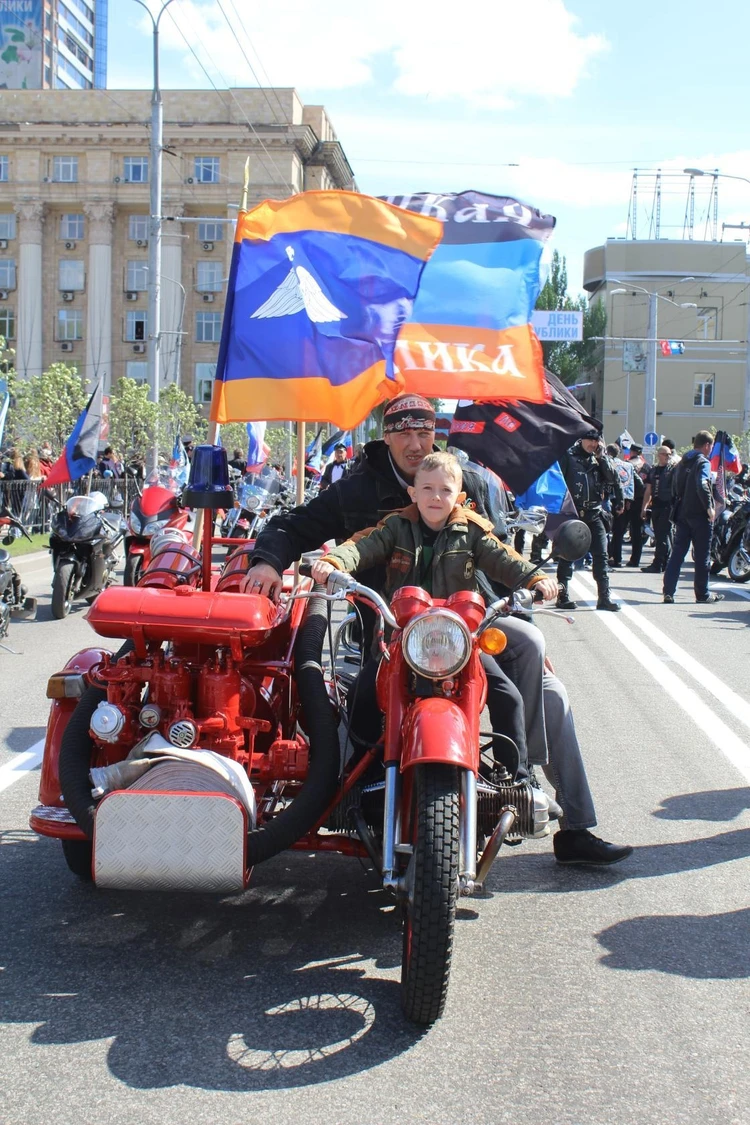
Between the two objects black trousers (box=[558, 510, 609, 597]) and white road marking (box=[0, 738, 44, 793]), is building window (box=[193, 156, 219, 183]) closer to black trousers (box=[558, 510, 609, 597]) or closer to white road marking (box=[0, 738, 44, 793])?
black trousers (box=[558, 510, 609, 597])

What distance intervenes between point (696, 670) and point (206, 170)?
74.1 meters

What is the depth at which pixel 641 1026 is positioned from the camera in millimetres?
3680

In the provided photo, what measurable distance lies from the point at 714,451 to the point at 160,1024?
19436 mm

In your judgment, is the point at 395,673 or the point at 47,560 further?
the point at 47,560

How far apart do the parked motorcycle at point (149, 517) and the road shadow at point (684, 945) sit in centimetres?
592

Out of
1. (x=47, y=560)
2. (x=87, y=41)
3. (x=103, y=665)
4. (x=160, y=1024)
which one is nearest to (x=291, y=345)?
(x=103, y=665)

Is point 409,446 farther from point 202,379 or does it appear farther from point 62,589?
point 202,379

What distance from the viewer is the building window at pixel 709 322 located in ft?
270

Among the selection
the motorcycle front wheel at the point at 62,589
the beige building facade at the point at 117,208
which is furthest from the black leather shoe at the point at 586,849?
the beige building facade at the point at 117,208

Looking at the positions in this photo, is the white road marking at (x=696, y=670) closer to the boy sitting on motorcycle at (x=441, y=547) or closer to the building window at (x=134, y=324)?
A: the boy sitting on motorcycle at (x=441, y=547)

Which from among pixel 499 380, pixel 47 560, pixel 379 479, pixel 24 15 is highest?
pixel 24 15

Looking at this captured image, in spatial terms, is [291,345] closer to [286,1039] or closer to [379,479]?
[379,479]

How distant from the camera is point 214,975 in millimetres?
3998

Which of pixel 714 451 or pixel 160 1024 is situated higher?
pixel 714 451
